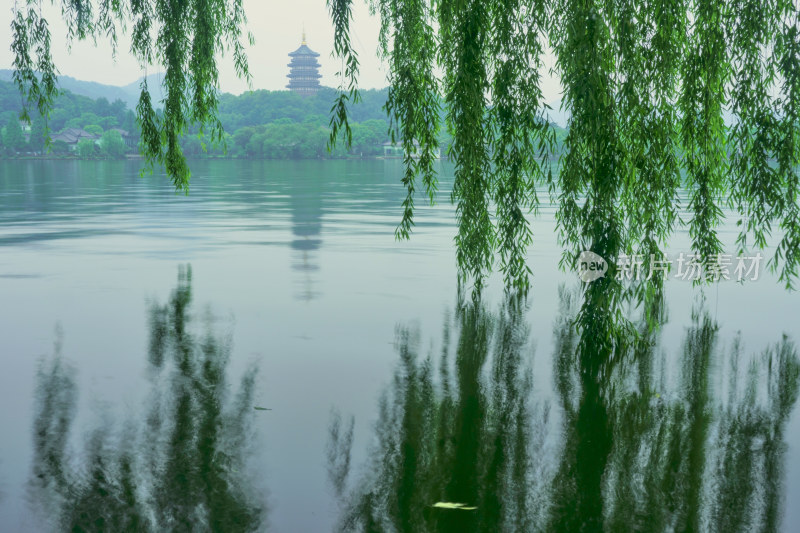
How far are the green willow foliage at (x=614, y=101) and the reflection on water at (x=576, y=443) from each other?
104 centimetres

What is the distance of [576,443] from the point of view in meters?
5.64

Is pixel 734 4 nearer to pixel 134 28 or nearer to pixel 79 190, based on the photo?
pixel 134 28

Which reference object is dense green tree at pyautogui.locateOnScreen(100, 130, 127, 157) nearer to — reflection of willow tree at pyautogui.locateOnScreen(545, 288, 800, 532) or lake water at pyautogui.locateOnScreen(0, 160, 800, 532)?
lake water at pyautogui.locateOnScreen(0, 160, 800, 532)

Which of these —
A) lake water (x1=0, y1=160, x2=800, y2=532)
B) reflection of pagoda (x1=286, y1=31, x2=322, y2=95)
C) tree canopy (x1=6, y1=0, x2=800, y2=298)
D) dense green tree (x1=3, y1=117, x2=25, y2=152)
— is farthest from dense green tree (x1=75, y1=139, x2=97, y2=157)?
tree canopy (x1=6, y1=0, x2=800, y2=298)

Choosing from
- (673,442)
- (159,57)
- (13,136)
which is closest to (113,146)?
(13,136)

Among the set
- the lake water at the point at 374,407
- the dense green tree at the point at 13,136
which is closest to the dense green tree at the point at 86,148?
the dense green tree at the point at 13,136

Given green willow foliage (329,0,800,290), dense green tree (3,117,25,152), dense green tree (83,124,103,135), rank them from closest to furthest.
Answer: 1. green willow foliage (329,0,800,290)
2. dense green tree (3,117,25,152)
3. dense green tree (83,124,103,135)

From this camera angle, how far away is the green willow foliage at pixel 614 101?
7.15m

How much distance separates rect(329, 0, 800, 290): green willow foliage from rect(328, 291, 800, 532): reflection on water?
104 cm

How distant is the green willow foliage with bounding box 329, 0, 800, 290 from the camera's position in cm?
715

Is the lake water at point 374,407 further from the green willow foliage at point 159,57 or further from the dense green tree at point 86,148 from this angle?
the dense green tree at point 86,148

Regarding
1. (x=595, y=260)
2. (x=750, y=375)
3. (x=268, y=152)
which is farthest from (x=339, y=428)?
(x=268, y=152)

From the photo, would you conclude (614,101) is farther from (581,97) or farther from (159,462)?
(159,462)

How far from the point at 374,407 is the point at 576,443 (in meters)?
1.51
